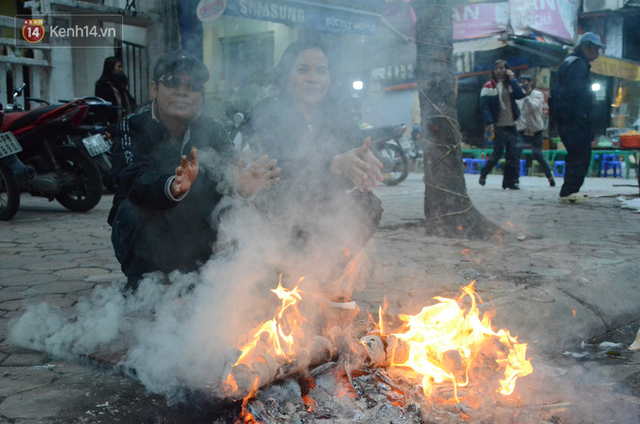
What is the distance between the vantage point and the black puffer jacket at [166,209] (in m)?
2.73

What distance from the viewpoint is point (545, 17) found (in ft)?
50.5

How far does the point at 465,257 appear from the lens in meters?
4.36

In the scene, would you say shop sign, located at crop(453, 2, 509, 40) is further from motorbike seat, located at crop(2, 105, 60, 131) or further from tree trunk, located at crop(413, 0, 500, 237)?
motorbike seat, located at crop(2, 105, 60, 131)

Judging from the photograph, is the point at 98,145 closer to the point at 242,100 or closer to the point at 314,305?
the point at 242,100

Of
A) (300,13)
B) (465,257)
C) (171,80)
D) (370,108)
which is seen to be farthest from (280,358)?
(370,108)

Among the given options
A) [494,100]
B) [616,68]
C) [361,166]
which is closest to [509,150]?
[494,100]

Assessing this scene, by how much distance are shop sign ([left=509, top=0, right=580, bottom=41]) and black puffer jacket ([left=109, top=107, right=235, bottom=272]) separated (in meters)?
13.8

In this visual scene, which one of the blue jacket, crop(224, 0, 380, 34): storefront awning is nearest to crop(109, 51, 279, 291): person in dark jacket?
crop(224, 0, 380, 34): storefront awning

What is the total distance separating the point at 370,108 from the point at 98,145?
46.7ft
